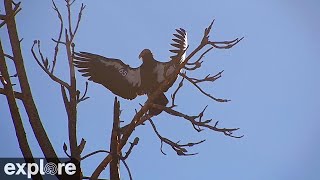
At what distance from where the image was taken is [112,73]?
5180 mm

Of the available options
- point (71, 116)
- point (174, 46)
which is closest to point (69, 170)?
point (71, 116)

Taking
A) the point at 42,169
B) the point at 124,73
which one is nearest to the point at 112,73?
the point at 124,73

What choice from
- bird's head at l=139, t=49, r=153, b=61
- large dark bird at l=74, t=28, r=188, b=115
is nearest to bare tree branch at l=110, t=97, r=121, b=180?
large dark bird at l=74, t=28, r=188, b=115

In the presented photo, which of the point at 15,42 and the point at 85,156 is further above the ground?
the point at 15,42

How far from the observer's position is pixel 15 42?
2.33 m

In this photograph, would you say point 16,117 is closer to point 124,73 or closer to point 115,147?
point 115,147

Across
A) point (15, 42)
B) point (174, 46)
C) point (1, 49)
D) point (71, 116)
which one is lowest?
point (71, 116)

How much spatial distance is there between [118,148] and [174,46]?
7.74ft

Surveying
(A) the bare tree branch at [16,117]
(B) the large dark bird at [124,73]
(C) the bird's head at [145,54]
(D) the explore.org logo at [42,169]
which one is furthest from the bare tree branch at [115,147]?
(C) the bird's head at [145,54]

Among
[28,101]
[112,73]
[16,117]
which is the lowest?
[16,117]

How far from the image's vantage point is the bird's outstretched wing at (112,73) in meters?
4.97

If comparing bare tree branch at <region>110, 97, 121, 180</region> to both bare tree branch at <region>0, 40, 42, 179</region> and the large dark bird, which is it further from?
the large dark bird

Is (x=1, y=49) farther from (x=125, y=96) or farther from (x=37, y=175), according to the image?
(x=125, y=96)

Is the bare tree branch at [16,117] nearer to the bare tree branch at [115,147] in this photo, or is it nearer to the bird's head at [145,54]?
the bare tree branch at [115,147]
